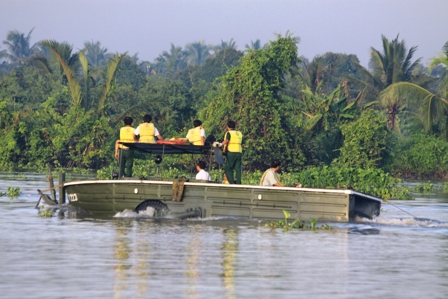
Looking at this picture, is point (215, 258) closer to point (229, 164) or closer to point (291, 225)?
point (291, 225)

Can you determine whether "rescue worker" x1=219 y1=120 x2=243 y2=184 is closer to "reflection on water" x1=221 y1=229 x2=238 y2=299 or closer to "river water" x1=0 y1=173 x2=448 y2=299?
"river water" x1=0 y1=173 x2=448 y2=299

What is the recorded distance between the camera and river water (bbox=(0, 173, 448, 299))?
400 inches

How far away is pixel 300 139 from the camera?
41781 millimetres

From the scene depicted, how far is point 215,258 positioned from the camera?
12.5 m

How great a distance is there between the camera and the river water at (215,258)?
10.2 meters

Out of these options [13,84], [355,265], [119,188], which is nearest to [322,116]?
[13,84]

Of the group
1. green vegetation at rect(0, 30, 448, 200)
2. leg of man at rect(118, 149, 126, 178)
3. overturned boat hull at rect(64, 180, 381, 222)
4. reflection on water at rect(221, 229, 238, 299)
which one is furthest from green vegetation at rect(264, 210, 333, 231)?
green vegetation at rect(0, 30, 448, 200)

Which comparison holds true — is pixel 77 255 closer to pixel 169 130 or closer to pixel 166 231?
pixel 166 231

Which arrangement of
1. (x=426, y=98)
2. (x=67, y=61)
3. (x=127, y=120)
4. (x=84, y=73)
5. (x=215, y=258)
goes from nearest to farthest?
1. (x=215, y=258)
2. (x=127, y=120)
3. (x=426, y=98)
4. (x=84, y=73)
5. (x=67, y=61)

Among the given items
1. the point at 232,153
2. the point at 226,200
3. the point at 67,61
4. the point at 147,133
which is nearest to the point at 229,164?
the point at 232,153

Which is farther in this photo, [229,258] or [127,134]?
[127,134]

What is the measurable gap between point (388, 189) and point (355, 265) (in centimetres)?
1591

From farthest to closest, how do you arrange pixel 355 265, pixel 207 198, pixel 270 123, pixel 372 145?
pixel 372 145
pixel 270 123
pixel 207 198
pixel 355 265

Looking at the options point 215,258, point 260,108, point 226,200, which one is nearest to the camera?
point 215,258
